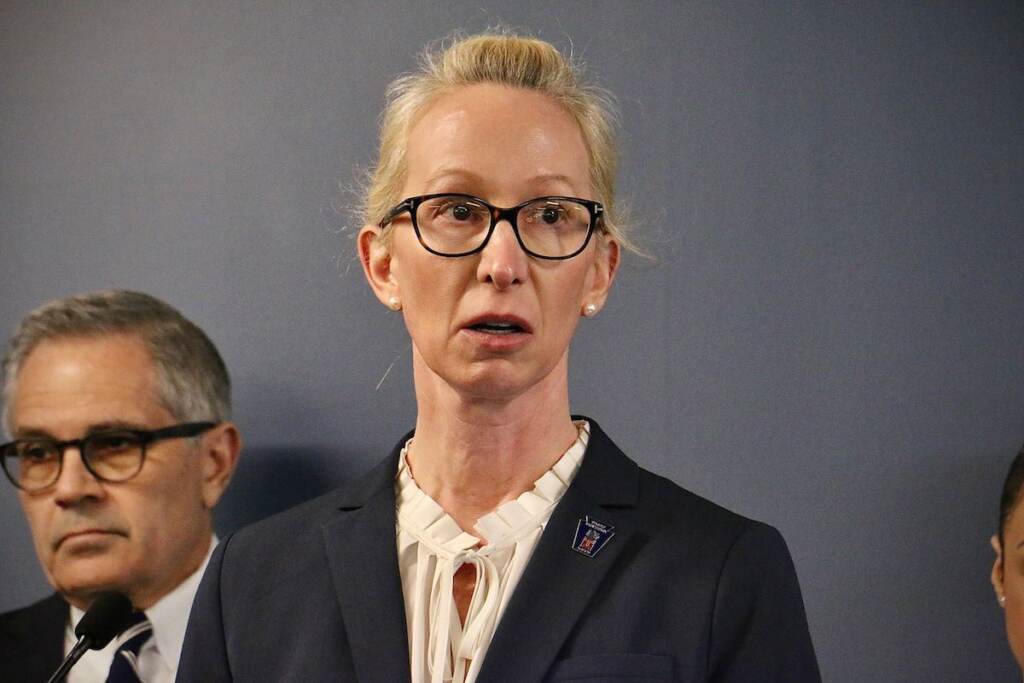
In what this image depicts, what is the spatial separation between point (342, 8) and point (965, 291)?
103 centimetres

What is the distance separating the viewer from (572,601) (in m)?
1.29

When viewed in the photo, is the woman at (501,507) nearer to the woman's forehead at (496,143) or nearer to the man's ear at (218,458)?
the woman's forehead at (496,143)

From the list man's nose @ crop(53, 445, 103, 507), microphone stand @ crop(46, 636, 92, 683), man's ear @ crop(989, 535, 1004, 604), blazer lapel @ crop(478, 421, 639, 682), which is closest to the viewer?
blazer lapel @ crop(478, 421, 639, 682)

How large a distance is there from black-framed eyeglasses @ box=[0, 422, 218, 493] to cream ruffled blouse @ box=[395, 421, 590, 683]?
1.78 feet

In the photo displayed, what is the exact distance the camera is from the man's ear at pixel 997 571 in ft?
4.50

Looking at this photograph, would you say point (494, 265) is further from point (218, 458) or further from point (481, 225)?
point (218, 458)

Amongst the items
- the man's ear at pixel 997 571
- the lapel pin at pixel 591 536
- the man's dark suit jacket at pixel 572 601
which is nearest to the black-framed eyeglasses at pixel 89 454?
the man's dark suit jacket at pixel 572 601

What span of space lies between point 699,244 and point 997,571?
1.77 feet

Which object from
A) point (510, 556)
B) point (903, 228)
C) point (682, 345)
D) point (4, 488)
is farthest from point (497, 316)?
point (4, 488)

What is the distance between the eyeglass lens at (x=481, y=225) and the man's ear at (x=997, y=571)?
0.57 m

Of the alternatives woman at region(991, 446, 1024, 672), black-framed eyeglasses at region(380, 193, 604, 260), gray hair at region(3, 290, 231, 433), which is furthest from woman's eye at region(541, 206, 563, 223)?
gray hair at region(3, 290, 231, 433)

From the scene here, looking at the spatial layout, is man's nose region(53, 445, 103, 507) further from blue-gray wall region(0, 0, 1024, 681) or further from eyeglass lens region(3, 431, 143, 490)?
blue-gray wall region(0, 0, 1024, 681)

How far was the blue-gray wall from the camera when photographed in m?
1.45

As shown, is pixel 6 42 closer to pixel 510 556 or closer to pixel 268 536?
pixel 268 536
